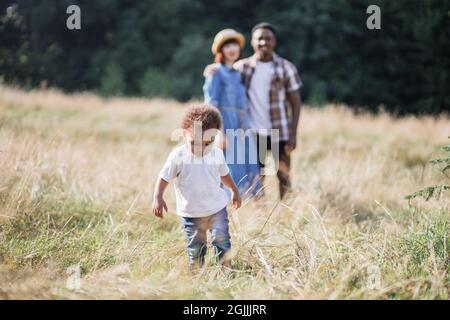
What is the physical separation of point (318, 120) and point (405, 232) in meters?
6.66

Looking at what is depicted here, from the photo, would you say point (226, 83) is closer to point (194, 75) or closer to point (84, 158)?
point (84, 158)

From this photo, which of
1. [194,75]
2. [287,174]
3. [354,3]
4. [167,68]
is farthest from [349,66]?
[287,174]

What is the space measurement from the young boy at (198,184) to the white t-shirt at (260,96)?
1.63 metres

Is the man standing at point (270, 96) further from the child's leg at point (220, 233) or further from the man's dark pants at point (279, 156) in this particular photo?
the child's leg at point (220, 233)

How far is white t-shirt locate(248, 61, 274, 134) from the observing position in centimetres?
423

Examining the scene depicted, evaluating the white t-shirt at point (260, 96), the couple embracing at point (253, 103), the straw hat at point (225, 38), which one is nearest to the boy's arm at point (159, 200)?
the couple embracing at point (253, 103)

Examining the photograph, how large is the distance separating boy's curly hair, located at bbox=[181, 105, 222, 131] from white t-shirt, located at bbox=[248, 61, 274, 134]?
164 centimetres

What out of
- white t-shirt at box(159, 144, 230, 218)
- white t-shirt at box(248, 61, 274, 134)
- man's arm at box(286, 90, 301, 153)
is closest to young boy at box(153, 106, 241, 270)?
white t-shirt at box(159, 144, 230, 218)

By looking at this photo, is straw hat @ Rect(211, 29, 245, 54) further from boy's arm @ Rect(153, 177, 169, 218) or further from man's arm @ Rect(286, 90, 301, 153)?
boy's arm @ Rect(153, 177, 169, 218)

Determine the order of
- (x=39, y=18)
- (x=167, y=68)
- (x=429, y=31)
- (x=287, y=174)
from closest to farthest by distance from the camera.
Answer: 1. (x=287, y=174)
2. (x=429, y=31)
3. (x=39, y=18)
4. (x=167, y=68)

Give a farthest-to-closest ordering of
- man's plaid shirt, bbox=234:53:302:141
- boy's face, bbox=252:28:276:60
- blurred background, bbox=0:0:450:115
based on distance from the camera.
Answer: blurred background, bbox=0:0:450:115 → man's plaid shirt, bbox=234:53:302:141 → boy's face, bbox=252:28:276:60

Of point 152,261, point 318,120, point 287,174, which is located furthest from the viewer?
point 318,120

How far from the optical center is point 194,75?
73.3ft

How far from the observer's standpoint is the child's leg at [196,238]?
8.68 feet
